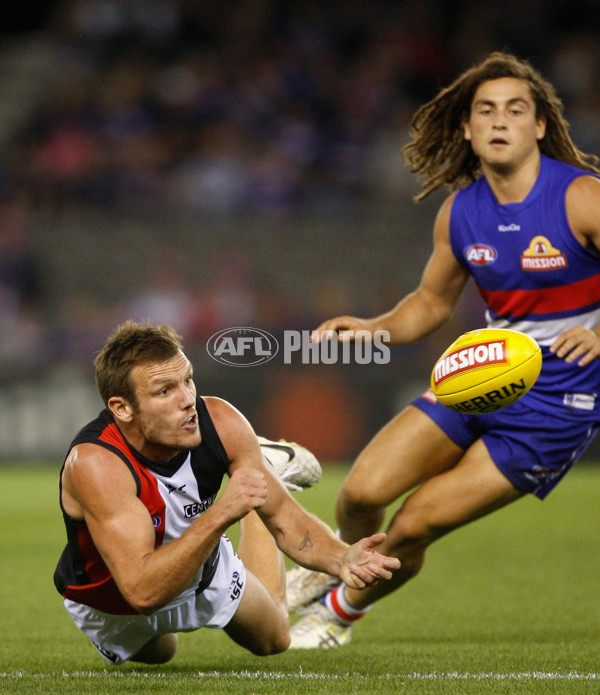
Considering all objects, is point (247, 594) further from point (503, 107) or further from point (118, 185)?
point (118, 185)

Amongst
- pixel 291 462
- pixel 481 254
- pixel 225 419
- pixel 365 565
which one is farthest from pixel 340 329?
pixel 365 565

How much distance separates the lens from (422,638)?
4.94 metres

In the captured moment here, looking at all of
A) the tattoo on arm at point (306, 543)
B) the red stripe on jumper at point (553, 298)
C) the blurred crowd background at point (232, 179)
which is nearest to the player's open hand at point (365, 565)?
the tattoo on arm at point (306, 543)

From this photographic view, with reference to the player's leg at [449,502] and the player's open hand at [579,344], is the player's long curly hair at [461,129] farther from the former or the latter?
the player's leg at [449,502]

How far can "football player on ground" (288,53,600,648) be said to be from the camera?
15.4 ft

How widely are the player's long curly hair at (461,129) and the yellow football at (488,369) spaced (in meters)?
1.21

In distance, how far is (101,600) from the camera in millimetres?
3887

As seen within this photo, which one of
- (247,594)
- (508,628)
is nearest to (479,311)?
(508,628)

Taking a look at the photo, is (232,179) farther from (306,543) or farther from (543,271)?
(306,543)

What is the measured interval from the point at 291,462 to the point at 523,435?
99cm

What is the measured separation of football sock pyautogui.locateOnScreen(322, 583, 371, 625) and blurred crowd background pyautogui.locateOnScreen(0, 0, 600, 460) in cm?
731

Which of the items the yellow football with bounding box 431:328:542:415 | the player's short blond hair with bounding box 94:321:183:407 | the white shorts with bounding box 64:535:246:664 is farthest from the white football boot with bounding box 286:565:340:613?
the player's short blond hair with bounding box 94:321:183:407

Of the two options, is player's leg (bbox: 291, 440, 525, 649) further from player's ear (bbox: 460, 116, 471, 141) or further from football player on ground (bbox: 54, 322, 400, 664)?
player's ear (bbox: 460, 116, 471, 141)

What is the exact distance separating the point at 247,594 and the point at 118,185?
40.4 feet
